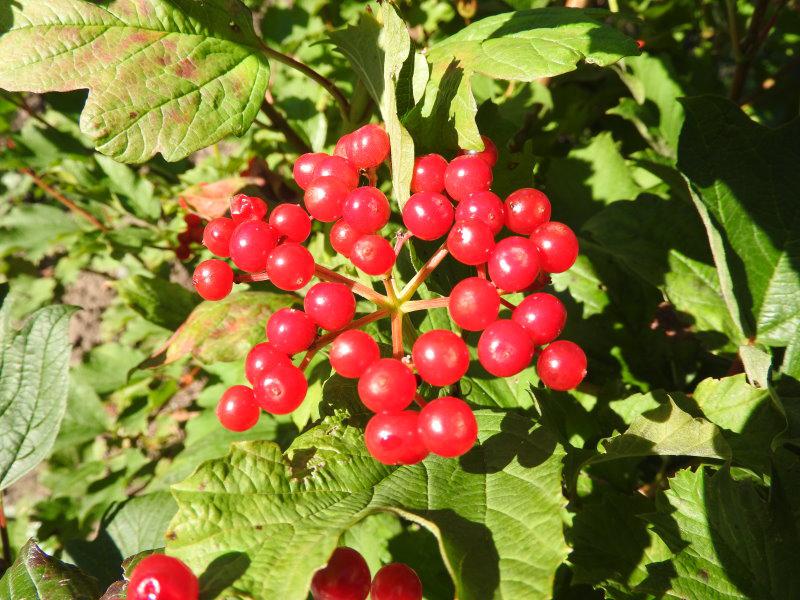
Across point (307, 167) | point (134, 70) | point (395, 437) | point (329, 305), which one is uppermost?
point (134, 70)

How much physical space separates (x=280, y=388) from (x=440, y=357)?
295 mm

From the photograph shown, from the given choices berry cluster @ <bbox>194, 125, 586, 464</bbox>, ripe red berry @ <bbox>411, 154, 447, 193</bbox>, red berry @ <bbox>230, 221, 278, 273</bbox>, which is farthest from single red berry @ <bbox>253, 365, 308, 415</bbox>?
ripe red berry @ <bbox>411, 154, 447, 193</bbox>

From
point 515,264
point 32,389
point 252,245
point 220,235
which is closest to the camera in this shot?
point 515,264

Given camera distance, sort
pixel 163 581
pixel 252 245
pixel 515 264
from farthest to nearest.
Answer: pixel 252 245 < pixel 515 264 < pixel 163 581

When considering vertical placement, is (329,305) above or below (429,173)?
below

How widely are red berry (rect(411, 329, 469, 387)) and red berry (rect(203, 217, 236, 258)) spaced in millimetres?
476

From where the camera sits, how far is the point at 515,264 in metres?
1.08

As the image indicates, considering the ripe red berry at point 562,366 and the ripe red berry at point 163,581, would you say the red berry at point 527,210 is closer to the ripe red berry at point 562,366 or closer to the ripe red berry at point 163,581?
the ripe red berry at point 562,366

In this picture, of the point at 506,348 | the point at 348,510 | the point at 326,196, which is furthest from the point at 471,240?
the point at 348,510

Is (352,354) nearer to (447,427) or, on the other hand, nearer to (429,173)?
(447,427)

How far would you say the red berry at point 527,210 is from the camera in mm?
1212

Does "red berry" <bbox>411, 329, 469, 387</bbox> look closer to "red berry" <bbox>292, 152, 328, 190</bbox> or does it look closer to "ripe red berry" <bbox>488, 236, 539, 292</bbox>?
"ripe red berry" <bbox>488, 236, 539, 292</bbox>

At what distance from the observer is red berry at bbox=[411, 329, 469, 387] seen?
107 centimetres

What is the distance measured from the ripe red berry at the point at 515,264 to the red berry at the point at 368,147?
0.33 meters
